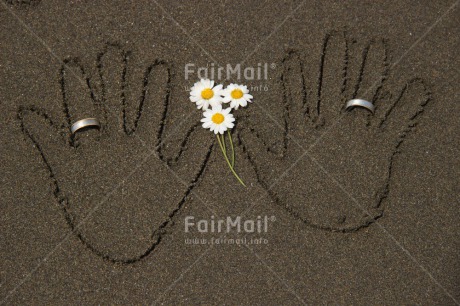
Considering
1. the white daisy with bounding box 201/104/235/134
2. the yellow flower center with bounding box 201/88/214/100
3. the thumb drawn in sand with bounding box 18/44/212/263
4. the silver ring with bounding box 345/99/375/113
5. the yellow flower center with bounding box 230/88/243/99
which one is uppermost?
the silver ring with bounding box 345/99/375/113

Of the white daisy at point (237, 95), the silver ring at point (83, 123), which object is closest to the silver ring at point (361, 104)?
the white daisy at point (237, 95)

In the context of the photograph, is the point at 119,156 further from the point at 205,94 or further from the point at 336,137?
the point at 336,137

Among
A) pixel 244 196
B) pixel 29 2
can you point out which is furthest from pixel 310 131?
pixel 29 2

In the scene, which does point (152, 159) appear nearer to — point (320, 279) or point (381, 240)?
point (320, 279)

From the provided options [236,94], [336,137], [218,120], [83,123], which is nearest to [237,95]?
[236,94]

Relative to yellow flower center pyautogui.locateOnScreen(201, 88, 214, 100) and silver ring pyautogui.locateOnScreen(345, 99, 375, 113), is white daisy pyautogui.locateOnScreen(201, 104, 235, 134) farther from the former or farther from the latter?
silver ring pyautogui.locateOnScreen(345, 99, 375, 113)

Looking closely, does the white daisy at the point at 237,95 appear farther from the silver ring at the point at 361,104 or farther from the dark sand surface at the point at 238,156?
the silver ring at the point at 361,104

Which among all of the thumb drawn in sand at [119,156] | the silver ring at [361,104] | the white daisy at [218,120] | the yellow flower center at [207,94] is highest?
the silver ring at [361,104]

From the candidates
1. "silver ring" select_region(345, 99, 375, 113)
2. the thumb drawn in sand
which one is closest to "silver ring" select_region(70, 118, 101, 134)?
the thumb drawn in sand

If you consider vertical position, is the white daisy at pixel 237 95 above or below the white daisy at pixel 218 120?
above
